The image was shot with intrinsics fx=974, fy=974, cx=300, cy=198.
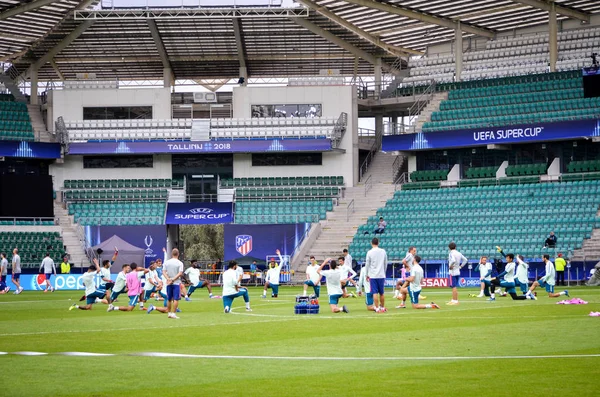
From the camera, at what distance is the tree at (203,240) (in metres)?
86.8

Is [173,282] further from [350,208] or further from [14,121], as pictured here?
[14,121]

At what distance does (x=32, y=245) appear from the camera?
6381cm

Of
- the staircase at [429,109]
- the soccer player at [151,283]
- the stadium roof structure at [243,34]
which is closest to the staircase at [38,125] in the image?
the stadium roof structure at [243,34]

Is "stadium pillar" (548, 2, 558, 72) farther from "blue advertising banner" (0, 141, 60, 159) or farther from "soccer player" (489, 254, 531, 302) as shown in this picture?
"blue advertising banner" (0, 141, 60, 159)

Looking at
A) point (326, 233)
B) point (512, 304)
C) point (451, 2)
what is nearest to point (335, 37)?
point (451, 2)

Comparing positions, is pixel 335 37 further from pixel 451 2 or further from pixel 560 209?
pixel 560 209

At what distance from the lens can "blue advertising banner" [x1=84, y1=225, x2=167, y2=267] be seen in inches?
2633

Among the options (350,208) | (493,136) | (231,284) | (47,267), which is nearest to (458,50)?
(493,136)

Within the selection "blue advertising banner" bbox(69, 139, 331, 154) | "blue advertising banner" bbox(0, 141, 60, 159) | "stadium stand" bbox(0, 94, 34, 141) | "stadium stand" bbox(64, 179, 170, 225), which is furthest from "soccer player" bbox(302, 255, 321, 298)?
"stadium stand" bbox(0, 94, 34, 141)

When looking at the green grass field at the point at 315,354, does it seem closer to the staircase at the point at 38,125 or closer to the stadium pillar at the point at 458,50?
the stadium pillar at the point at 458,50

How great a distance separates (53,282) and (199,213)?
1471 cm

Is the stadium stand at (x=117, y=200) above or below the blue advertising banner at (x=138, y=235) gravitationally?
above

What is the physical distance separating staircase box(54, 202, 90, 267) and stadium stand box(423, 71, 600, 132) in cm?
2557

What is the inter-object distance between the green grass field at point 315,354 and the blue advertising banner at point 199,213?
129ft
